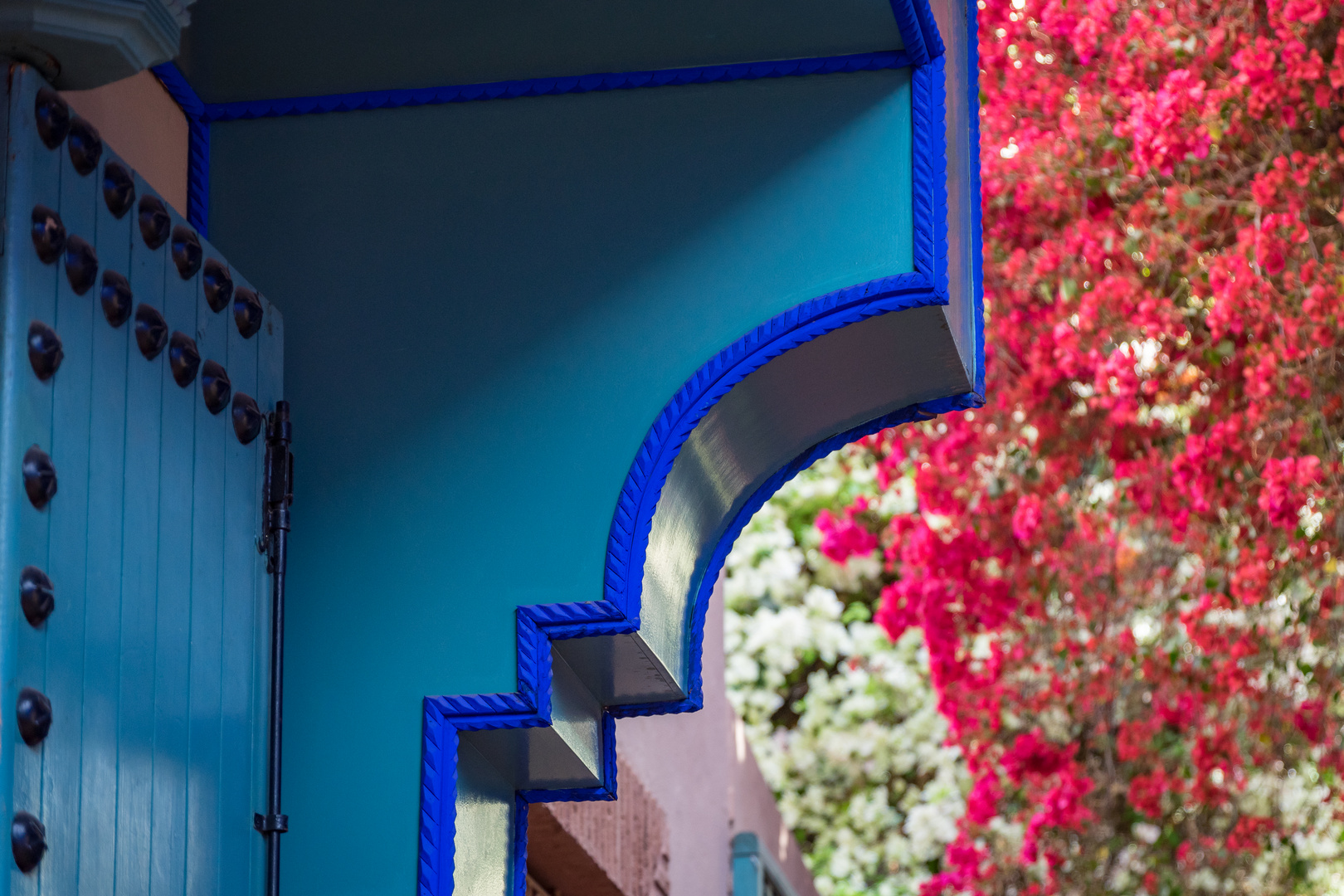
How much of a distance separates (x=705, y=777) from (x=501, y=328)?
456cm

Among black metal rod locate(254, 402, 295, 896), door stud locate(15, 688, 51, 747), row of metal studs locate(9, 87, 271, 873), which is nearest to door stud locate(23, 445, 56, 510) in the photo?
row of metal studs locate(9, 87, 271, 873)

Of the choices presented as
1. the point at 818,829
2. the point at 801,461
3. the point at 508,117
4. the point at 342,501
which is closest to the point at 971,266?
the point at 801,461

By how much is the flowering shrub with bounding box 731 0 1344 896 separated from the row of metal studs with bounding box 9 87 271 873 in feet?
9.99

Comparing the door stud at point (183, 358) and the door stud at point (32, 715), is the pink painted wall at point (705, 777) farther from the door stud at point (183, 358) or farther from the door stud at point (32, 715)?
the door stud at point (32, 715)

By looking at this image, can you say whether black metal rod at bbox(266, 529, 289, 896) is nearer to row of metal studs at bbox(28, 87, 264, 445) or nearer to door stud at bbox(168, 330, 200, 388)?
row of metal studs at bbox(28, 87, 264, 445)

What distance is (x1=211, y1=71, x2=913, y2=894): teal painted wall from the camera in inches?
103

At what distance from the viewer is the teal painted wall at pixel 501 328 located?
2.62 meters

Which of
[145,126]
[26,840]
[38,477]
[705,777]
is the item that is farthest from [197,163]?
[705,777]

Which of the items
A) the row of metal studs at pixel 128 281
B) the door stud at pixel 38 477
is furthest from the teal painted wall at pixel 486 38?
the door stud at pixel 38 477

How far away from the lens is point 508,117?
280cm

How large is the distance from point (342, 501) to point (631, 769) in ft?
9.17

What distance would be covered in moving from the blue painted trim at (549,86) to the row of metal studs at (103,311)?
432 millimetres

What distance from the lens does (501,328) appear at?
2717mm

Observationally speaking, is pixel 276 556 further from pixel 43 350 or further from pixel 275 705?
pixel 43 350
